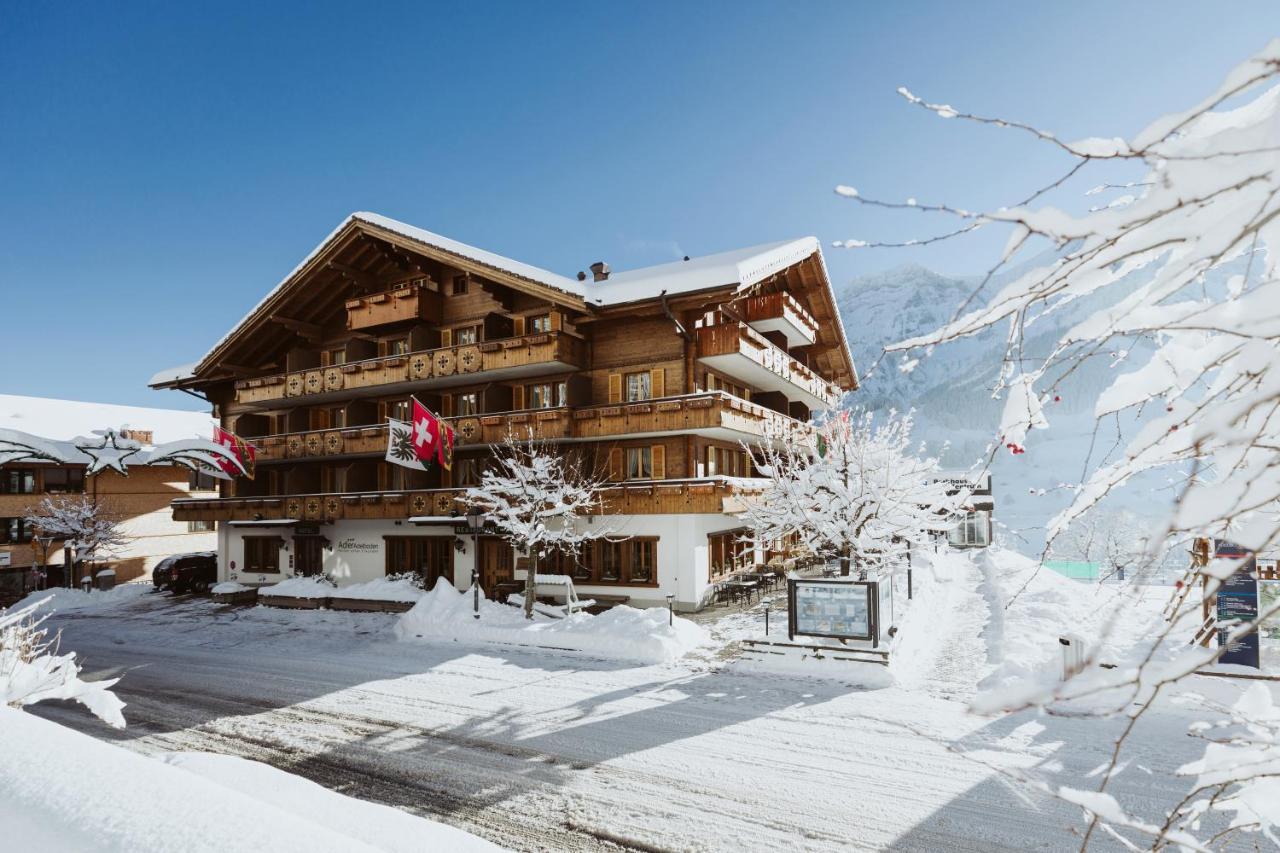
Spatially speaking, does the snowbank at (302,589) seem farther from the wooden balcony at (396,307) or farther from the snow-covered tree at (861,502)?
the snow-covered tree at (861,502)

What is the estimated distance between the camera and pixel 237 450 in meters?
27.3

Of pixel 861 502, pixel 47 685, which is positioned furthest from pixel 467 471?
pixel 47 685

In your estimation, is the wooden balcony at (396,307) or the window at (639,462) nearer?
the window at (639,462)

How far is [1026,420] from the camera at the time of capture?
214 centimetres

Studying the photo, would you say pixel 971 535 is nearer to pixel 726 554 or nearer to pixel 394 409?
pixel 726 554

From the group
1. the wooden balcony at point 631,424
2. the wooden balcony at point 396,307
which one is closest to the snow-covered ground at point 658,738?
the wooden balcony at point 631,424

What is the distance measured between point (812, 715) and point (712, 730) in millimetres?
1951

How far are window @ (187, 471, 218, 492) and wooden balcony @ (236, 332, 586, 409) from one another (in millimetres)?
12185

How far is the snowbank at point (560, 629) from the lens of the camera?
53.1ft

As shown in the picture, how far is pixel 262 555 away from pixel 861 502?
1057 inches

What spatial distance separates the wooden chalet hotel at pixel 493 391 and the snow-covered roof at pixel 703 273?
111 millimetres

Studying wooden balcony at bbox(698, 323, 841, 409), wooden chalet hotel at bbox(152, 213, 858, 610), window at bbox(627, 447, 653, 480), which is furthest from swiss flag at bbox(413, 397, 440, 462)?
wooden balcony at bbox(698, 323, 841, 409)

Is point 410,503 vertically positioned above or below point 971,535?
above

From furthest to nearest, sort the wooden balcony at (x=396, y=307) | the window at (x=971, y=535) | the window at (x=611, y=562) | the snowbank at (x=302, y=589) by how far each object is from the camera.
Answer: the window at (x=971, y=535) → the wooden balcony at (x=396, y=307) → the snowbank at (x=302, y=589) → the window at (x=611, y=562)
